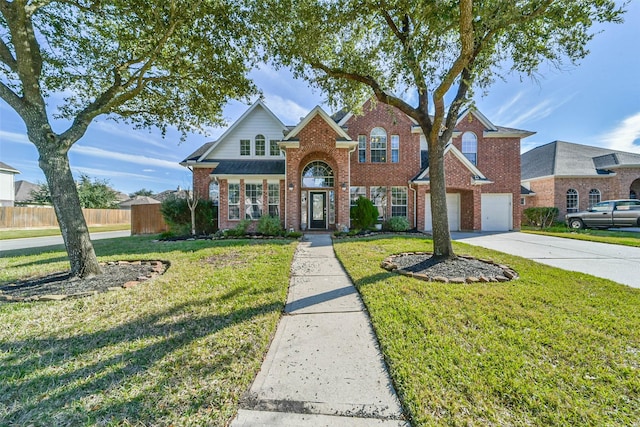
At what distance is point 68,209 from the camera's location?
5.04 meters

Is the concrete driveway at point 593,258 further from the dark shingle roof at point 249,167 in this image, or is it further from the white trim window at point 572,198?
the white trim window at point 572,198

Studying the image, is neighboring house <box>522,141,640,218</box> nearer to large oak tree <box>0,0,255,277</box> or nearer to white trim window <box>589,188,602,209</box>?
white trim window <box>589,188,602,209</box>

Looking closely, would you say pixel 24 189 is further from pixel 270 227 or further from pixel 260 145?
pixel 270 227

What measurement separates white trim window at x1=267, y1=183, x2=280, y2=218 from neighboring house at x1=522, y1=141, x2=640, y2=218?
20.6 metres

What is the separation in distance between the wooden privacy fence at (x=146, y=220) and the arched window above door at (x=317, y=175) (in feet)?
33.1

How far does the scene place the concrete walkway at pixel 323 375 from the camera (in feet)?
6.52

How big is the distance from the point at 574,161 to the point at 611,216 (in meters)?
7.32

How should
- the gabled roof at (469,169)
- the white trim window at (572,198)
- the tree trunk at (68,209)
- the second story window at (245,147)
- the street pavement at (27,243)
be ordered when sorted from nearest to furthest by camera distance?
the tree trunk at (68,209), the street pavement at (27,243), the gabled roof at (469,169), the second story window at (245,147), the white trim window at (572,198)

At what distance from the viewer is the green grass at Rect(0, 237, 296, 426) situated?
204cm

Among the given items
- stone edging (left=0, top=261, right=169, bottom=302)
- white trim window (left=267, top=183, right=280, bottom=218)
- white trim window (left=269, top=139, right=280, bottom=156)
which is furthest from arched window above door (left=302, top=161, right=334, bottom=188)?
stone edging (left=0, top=261, right=169, bottom=302)

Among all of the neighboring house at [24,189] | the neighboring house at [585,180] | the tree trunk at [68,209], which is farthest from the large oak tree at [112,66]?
the neighboring house at [24,189]

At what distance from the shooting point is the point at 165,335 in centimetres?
315

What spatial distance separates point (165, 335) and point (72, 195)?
417cm

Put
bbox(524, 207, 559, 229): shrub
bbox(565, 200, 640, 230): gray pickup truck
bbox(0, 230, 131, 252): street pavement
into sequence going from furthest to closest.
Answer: bbox(524, 207, 559, 229): shrub < bbox(565, 200, 640, 230): gray pickup truck < bbox(0, 230, 131, 252): street pavement
